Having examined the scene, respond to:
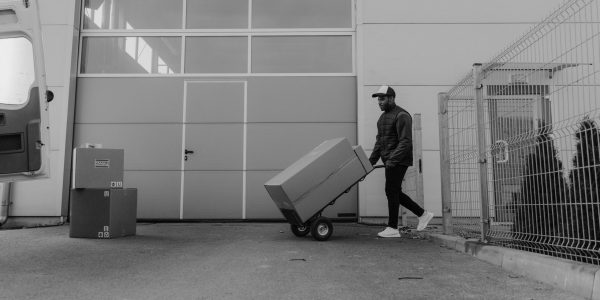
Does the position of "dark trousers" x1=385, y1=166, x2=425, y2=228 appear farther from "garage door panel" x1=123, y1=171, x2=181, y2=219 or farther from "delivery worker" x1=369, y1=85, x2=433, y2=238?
"garage door panel" x1=123, y1=171, x2=181, y2=219

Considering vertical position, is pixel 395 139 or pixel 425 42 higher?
pixel 425 42

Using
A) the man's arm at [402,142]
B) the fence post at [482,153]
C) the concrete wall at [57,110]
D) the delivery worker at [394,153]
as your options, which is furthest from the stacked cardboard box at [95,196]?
the fence post at [482,153]

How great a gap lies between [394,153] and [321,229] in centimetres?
116

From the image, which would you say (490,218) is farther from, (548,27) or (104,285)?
(104,285)

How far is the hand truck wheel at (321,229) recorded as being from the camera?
534 centimetres

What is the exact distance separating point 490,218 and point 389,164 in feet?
4.90

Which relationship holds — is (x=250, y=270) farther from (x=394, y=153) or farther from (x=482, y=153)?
(x=394, y=153)

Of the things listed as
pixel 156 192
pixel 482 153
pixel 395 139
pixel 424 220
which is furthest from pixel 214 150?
pixel 482 153

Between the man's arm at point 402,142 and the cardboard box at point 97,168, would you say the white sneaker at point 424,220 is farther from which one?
the cardboard box at point 97,168

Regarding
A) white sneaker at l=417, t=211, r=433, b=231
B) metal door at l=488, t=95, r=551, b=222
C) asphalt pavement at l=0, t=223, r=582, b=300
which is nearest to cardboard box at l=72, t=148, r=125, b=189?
asphalt pavement at l=0, t=223, r=582, b=300

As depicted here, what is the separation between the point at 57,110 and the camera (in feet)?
25.1

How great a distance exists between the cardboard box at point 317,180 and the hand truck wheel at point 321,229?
0.50ft

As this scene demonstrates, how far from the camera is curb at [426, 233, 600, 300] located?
274cm

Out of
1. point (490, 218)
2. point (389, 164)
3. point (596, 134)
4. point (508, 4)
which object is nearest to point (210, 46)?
point (389, 164)
